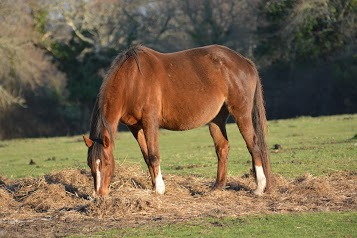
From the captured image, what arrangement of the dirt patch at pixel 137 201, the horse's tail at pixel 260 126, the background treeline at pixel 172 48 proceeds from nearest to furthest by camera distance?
the dirt patch at pixel 137 201 < the horse's tail at pixel 260 126 < the background treeline at pixel 172 48

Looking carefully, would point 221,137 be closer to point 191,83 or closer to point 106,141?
point 191,83

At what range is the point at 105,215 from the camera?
29.5 feet

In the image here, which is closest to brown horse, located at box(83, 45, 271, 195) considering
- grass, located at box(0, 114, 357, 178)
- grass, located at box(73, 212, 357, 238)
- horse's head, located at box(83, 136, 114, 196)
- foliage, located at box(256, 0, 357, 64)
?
horse's head, located at box(83, 136, 114, 196)

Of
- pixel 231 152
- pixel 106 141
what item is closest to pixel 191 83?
pixel 106 141

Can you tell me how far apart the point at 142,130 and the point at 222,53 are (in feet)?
6.13

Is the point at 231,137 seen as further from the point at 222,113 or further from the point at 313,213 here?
the point at 313,213

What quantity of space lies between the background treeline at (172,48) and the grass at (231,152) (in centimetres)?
846

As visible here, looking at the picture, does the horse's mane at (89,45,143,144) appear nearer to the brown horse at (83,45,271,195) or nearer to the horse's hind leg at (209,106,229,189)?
the brown horse at (83,45,271,195)

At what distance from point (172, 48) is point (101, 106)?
117ft

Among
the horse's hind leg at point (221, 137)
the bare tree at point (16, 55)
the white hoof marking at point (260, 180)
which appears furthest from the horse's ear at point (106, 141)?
the bare tree at point (16, 55)

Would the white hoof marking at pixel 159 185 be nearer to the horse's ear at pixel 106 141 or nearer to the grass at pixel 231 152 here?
the horse's ear at pixel 106 141

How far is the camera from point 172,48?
150 ft

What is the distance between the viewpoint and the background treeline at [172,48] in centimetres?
3584

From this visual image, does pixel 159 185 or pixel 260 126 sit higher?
pixel 260 126
